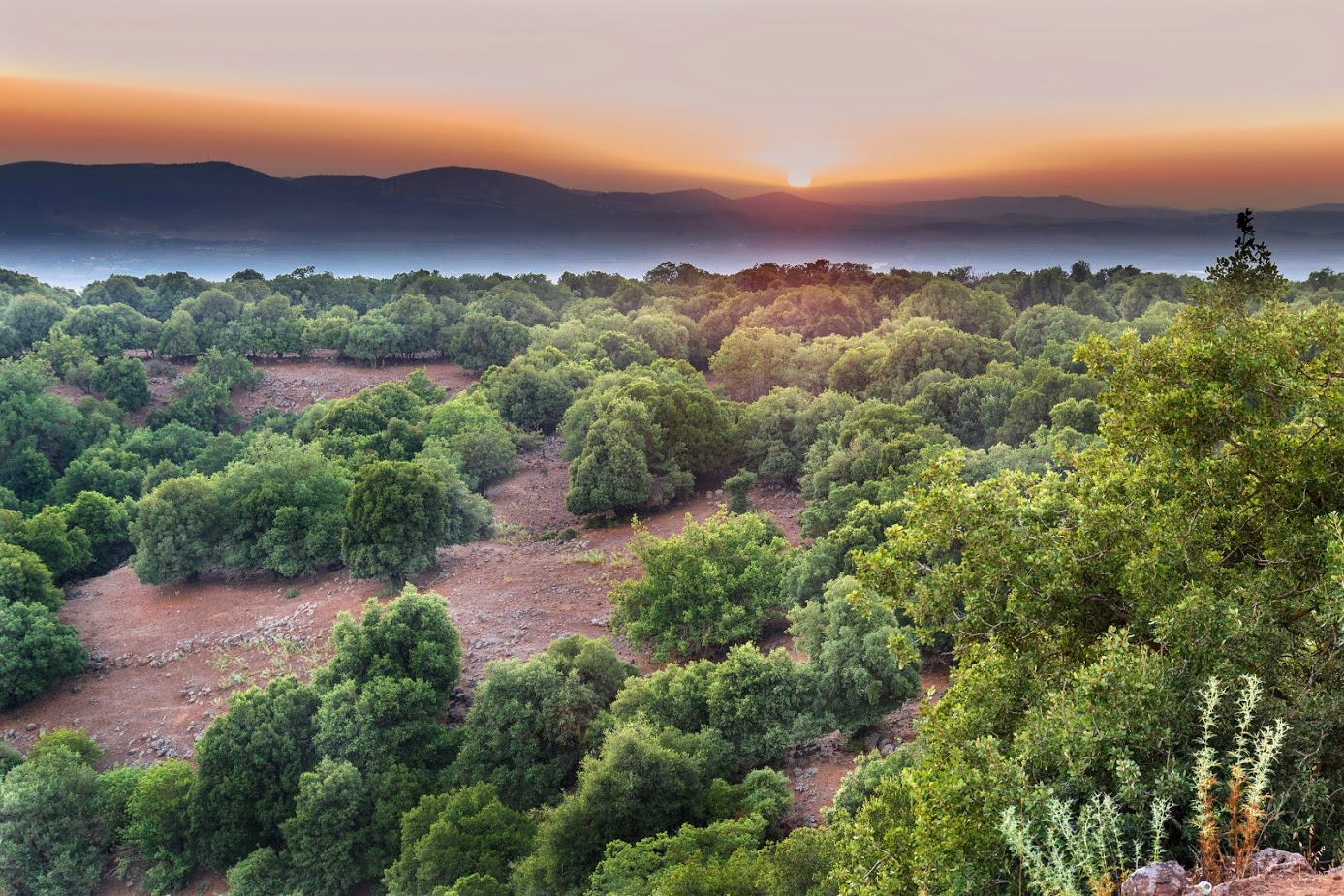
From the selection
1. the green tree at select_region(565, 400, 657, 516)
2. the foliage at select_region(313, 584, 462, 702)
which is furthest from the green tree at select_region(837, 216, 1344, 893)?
the green tree at select_region(565, 400, 657, 516)

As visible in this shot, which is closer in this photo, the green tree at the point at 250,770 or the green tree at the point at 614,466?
the green tree at the point at 250,770

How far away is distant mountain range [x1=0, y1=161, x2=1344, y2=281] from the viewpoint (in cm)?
8544

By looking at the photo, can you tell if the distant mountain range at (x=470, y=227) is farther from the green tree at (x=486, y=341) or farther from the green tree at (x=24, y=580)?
the green tree at (x=24, y=580)

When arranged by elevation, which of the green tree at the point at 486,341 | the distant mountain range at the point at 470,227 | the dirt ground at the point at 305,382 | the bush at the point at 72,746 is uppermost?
the distant mountain range at the point at 470,227

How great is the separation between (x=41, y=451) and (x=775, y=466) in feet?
134

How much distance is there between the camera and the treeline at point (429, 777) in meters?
15.2

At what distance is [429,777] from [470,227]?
386ft

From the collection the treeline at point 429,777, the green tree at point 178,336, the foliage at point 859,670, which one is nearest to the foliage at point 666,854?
the treeline at point 429,777

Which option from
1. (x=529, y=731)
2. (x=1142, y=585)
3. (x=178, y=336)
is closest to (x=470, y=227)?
(x=178, y=336)

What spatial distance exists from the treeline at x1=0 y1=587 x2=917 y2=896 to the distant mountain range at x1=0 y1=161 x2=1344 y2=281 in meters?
63.4

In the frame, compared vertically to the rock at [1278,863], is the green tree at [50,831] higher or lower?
lower

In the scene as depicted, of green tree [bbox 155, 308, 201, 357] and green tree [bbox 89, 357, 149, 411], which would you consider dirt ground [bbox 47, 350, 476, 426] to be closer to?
green tree [bbox 89, 357, 149, 411]

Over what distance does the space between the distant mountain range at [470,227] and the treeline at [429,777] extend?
63.4 meters

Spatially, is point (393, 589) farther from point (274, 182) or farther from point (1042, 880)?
point (274, 182)
